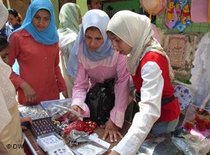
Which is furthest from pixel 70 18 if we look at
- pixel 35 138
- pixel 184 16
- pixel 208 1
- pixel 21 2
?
pixel 21 2

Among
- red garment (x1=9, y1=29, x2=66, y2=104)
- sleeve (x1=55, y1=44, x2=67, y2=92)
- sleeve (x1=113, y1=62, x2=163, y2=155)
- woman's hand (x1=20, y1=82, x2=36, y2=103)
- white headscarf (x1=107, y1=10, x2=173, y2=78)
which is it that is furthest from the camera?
sleeve (x1=55, y1=44, x2=67, y2=92)

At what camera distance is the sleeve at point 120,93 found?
1.24m

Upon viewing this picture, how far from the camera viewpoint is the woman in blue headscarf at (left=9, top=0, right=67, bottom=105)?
1657mm

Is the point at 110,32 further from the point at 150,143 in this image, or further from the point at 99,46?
the point at 150,143

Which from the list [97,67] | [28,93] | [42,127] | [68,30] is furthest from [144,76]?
[68,30]

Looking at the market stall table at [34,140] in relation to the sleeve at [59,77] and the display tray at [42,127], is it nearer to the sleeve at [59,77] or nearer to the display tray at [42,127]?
the display tray at [42,127]

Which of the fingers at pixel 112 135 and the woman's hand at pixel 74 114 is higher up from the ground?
the woman's hand at pixel 74 114

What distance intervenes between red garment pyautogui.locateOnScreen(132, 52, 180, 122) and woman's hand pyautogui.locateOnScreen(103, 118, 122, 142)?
22 centimetres

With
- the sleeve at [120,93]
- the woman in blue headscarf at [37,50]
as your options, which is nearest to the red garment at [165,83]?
the sleeve at [120,93]

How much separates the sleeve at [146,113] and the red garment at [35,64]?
83cm

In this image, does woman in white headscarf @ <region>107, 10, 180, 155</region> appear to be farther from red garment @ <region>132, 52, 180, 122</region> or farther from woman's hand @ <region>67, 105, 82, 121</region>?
woman's hand @ <region>67, 105, 82, 121</region>

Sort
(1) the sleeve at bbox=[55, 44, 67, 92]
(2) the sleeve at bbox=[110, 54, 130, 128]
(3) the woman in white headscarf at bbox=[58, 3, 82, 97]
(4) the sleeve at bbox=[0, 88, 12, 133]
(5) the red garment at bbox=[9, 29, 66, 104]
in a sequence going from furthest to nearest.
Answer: (3) the woman in white headscarf at bbox=[58, 3, 82, 97]
(1) the sleeve at bbox=[55, 44, 67, 92]
(5) the red garment at bbox=[9, 29, 66, 104]
(2) the sleeve at bbox=[110, 54, 130, 128]
(4) the sleeve at bbox=[0, 88, 12, 133]

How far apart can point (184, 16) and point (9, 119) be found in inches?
58.3

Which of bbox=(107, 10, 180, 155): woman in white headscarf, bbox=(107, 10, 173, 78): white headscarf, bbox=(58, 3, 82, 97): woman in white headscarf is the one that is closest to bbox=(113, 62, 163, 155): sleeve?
bbox=(107, 10, 180, 155): woman in white headscarf
